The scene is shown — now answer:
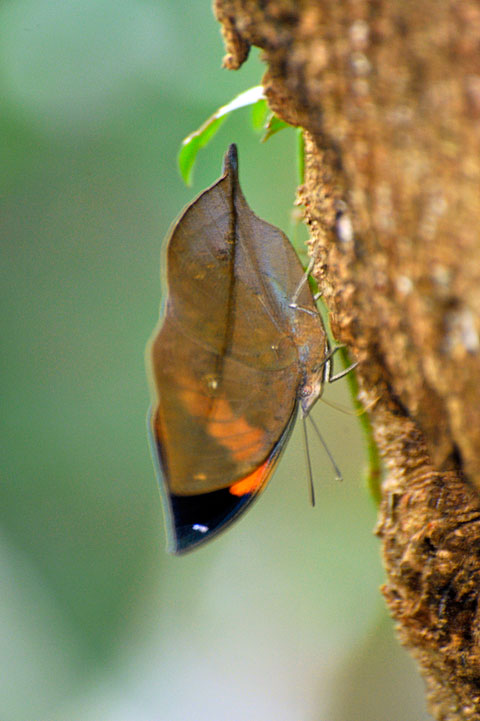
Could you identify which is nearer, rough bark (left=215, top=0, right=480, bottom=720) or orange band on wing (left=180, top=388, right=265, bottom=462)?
rough bark (left=215, top=0, right=480, bottom=720)

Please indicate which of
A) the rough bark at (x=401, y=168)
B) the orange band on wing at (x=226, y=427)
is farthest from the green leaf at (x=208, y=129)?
the orange band on wing at (x=226, y=427)

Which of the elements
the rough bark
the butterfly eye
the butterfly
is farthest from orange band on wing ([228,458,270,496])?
the rough bark

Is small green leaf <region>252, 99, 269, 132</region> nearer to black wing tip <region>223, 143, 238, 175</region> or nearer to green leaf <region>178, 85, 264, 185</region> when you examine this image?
green leaf <region>178, 85, 264, 185</region>

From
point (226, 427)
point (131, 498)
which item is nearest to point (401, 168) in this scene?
point (226, 427)

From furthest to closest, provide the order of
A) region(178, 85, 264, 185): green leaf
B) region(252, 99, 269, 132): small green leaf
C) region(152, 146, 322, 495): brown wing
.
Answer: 1. region(252, 99, 269, 132): small green leaf
2. region(178, 85, 264, 185): green leaf
3. region(152, 146, 322, 495): brown wing

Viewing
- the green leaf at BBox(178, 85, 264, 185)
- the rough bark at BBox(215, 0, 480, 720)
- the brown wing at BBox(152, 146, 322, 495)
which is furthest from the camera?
the green leaf at BBox(178, 85, 264, 185)

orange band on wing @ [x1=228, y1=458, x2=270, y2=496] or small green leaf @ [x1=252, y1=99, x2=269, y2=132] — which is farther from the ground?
small green leaf @ [x1=252, y1=99, x2=269, y2=132]

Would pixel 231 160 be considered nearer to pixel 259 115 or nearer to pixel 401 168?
pixel 259 115

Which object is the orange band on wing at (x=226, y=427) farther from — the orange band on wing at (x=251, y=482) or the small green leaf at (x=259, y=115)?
the small green leaf at (x=259, y=115)
